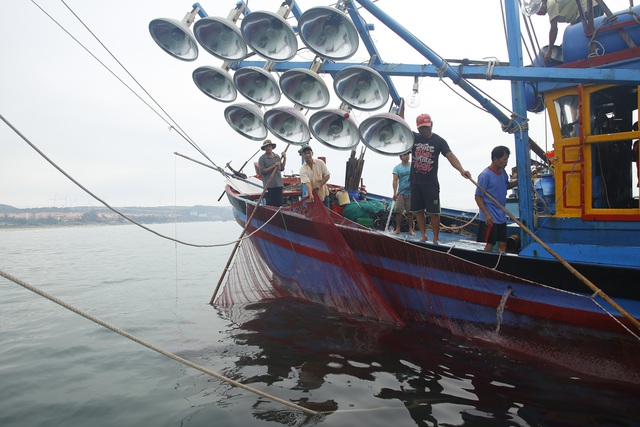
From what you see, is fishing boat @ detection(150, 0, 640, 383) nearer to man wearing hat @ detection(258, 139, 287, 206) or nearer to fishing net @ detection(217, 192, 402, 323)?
fishing net @ detection(217, 192, 402, 323)

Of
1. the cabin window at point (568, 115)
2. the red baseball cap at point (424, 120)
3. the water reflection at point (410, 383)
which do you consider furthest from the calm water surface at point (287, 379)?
the red baseball cap at point (424, 120)

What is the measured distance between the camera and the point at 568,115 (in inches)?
202

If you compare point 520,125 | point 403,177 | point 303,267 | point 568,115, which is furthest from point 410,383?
point 403,177

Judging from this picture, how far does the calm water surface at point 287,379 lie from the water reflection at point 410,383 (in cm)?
2

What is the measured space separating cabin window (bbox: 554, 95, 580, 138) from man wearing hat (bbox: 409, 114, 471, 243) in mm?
1411

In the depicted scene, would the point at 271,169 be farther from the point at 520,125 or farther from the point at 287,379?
the point at 287,379

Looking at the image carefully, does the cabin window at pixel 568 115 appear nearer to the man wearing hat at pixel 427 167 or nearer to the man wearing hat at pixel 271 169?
the man wearing hat at pixel 427 167

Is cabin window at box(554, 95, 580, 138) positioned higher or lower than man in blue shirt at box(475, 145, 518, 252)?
higher

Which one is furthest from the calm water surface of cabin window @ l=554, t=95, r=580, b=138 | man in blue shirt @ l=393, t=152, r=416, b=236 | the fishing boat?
cabin window @ l=554, t=95, r=580, b=138

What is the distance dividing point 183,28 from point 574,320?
21.8ft

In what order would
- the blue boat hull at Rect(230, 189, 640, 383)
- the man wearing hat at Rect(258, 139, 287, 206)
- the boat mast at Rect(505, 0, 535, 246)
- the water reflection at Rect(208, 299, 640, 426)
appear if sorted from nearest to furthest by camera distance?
Answer: the water reflection at Rect(208, 299, 640, 426) < the blue boat hull at Rect(230, 189, 640, 383) < the boat mast at Rect(505, 0, 535, 246) < the man wearing hat at Rect(258, 139, 287, 206)

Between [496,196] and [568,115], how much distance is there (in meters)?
1.31

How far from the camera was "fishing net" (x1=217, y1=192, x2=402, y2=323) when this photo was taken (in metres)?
5.93

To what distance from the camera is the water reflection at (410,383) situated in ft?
11.3
